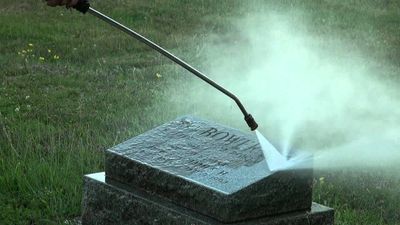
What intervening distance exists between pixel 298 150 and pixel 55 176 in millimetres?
1758

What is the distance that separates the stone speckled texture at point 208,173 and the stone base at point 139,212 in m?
0.03

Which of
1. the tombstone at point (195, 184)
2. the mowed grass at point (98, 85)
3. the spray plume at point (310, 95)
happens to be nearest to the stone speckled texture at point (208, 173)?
the tombstone at point (195, 184)

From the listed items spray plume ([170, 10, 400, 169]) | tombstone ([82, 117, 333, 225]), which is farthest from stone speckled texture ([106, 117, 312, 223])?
spray plume ([170, 10, 400, 169])

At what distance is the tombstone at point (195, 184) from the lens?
4020mm

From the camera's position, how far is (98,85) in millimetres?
8648

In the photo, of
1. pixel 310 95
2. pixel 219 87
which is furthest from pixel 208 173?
pixel 310 95

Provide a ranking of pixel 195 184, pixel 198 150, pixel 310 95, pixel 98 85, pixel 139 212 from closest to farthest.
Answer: pixel 195 184
pixel 139 212
pixel 198 150
pixel 310 95
pixel 98 85

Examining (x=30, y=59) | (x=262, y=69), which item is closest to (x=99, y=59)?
(x=30, y=59)

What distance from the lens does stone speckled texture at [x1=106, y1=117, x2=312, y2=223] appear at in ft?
13.1

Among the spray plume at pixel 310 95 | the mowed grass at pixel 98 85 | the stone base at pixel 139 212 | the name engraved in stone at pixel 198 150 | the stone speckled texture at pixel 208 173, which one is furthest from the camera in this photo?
the spray plume at pixel 310 95

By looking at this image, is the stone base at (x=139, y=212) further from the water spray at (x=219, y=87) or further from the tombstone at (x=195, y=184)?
the water spray at (x=219, y=87)

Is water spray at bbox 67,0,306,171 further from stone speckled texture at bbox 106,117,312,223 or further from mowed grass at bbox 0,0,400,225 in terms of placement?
mowed grass at bbox 0,0,400,225

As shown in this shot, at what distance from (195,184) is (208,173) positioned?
0.40 ft

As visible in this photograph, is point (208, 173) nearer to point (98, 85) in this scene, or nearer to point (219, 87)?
point (219, 87)
